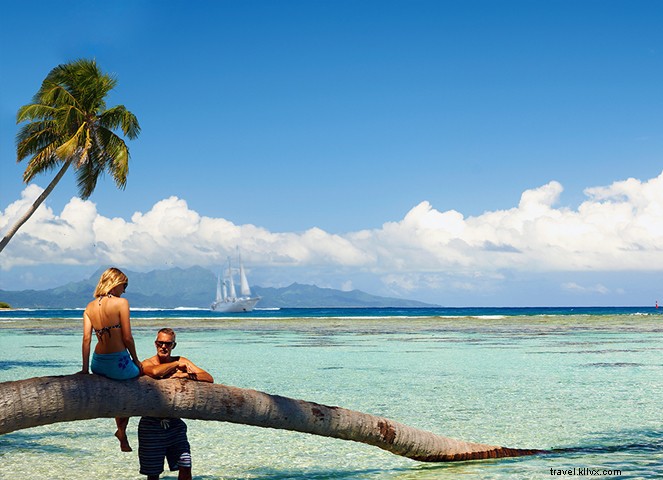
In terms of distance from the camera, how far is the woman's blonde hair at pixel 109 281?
22.6 ft

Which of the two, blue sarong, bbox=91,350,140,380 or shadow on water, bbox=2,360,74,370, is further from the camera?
shadow on water, bbox=2,360,74,370

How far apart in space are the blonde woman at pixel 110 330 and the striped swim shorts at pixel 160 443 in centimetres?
103

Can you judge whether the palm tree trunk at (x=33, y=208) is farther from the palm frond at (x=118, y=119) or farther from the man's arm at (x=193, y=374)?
the man's arm at (x=193, y=374)

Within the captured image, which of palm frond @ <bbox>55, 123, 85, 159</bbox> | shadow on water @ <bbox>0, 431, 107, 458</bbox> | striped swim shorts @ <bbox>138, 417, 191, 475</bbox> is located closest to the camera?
striped swim shorts @ <bbox>138, 417, 191, 475</bbox>

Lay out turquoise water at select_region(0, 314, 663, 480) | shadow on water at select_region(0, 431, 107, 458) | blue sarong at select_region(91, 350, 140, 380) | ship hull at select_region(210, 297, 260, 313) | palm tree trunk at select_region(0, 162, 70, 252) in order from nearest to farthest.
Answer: blue sarong at select_region(91, 350, 140, 380) < turquoise water at select_region(0, 314, 663, 480) < shadow on water at select_region(0, 431, 107, 458) < palm tree trunk at select_region(0, 162, 70, 252) < ship hull at select_region(210, 297, 260, 313)

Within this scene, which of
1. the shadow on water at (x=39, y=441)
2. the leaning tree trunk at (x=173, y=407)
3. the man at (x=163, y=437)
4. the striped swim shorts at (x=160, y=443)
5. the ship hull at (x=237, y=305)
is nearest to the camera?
the leaning tree trunk at (x=173, y=407)

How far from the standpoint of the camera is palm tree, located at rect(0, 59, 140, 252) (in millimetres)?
26672

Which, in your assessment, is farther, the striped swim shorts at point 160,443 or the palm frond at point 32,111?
the palm frond at point 32,111

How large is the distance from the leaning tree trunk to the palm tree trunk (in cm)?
1683

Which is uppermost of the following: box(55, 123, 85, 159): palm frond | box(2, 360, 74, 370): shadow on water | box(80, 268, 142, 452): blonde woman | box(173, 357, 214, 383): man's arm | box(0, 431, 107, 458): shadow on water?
box(55, 123, 85, 159): palm frond

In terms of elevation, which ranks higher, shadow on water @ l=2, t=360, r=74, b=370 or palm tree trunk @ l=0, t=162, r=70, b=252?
palm tree trunk @ l=0, t=162, r=70, b=252

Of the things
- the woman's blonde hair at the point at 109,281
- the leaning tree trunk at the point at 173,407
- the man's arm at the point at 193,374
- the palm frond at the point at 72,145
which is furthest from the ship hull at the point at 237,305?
the woman's blonde hair at the point at 109,281

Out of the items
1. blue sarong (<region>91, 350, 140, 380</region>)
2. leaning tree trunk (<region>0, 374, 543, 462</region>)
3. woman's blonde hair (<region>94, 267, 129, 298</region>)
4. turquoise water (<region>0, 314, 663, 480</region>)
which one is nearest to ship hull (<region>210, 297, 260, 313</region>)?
turquoise water (<region>0, 314, 663, 480</region>)

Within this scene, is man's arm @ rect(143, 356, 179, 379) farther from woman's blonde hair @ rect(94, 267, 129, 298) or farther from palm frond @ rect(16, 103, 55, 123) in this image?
palm frond @ rect(16, 103, 55, 123)
